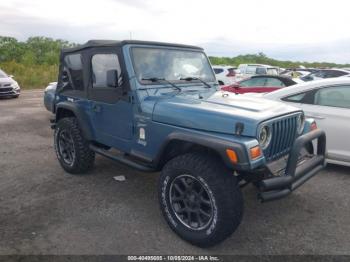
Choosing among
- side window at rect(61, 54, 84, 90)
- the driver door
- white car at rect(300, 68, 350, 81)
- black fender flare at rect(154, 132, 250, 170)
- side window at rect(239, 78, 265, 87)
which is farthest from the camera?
white car at rect(300, 68, 350, 81)

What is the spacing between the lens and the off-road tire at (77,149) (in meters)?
5.00

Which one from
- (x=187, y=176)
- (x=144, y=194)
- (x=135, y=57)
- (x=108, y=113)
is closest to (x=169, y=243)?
(x=187, y=176)

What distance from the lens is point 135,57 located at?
4109 millimetres

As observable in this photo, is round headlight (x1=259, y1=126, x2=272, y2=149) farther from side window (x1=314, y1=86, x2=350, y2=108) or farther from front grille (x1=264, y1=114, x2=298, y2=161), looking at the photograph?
side window (x1=314, y1=86, x2=350, y2=108)

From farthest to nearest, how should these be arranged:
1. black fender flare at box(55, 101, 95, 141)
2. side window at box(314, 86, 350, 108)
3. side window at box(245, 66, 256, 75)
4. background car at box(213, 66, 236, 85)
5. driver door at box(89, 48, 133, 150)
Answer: side window at box(245, 66, 256, 75) < background car at box(213, 66, 236, 85) < side window at box(314, 86, 350, 108) < black fender flare at box(55, 101, 95, 141) < driver door at box(89, 48, 133, 150)

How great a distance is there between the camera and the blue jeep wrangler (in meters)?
3.14

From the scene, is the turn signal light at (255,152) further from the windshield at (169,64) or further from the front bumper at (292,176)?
the windshield at (169,64)

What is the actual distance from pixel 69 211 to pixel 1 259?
3.43 feet

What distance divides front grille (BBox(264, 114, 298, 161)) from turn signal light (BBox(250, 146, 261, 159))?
0.29 m

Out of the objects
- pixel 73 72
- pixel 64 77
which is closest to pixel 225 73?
pixel 64 77

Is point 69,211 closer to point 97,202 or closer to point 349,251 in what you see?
point 97,202

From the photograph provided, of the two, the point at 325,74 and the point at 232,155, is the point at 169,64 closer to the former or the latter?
the point at 232,155

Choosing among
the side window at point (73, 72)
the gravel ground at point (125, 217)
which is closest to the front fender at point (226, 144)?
the gravel ground at point (125, 217)

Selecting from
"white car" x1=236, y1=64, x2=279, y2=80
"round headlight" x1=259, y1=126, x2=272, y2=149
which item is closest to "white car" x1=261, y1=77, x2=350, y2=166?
"round headlight" x1=259, y1=126, x2=272, y2=149
